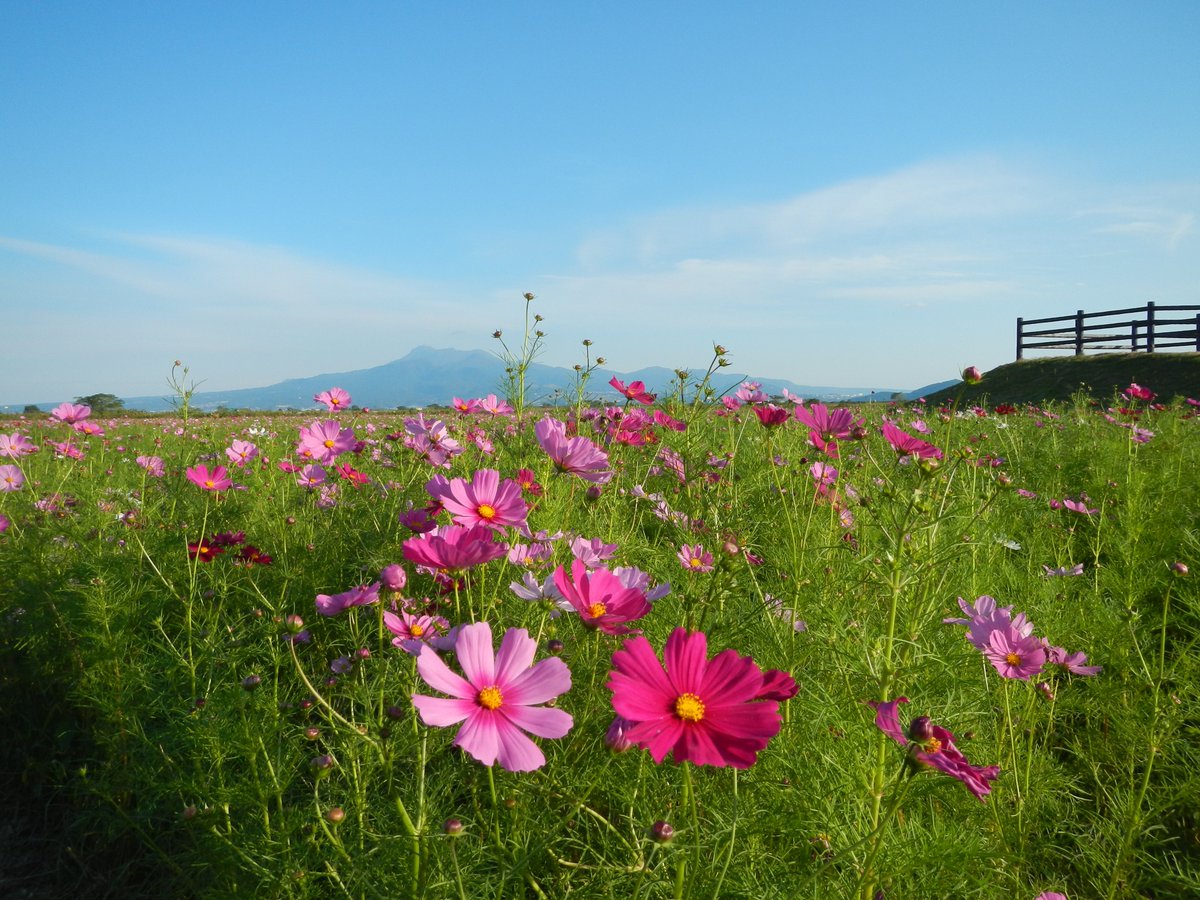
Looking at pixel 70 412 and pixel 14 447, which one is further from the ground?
pixel 70 412

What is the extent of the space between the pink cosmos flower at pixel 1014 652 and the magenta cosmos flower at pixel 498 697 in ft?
2.69

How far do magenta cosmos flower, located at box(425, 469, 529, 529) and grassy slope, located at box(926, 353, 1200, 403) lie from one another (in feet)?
37.4

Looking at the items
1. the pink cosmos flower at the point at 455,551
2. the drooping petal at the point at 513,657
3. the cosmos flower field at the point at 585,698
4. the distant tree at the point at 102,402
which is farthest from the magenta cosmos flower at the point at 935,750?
the distant tree at the point at 102,402

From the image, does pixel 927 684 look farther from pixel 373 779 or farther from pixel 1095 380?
pixel 1095 380

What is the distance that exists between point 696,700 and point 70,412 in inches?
117

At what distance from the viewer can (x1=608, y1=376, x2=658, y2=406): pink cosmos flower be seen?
2.22 metres

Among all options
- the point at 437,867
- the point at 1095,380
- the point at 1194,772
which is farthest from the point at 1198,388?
the point at 437,867

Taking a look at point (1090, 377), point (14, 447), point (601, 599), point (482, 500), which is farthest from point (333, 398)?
point (1090, 377)

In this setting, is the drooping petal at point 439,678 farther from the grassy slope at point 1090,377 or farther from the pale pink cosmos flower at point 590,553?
the grassy slope at point 1090,377

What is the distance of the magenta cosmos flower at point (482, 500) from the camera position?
1.03m

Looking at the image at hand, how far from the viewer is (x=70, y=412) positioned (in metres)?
2.59

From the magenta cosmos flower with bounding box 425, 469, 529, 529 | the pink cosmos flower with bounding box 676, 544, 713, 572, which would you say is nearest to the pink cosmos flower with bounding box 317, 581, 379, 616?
the magenta cosmos flower with bounding box 425, 469, 529, 529

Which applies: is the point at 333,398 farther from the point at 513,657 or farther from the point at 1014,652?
the point at 1014,652

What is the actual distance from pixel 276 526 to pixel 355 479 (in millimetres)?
312
